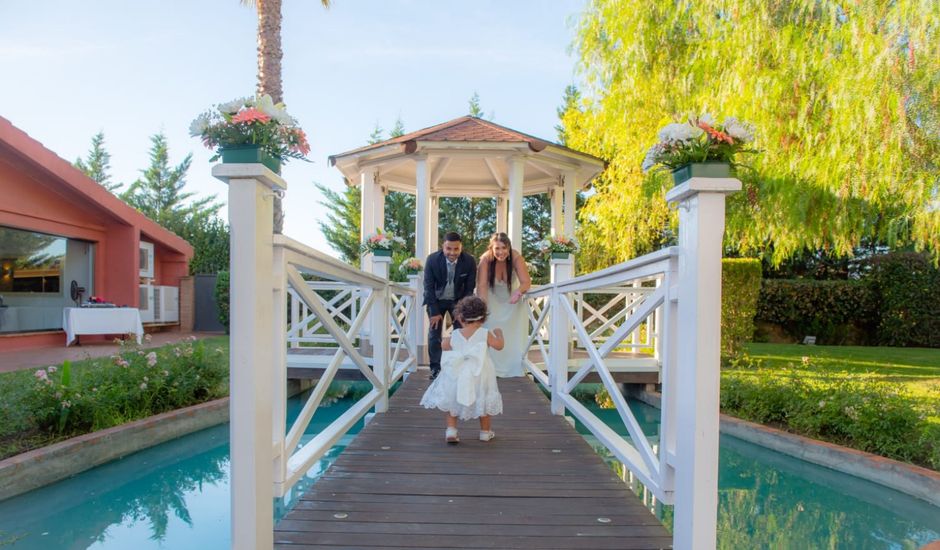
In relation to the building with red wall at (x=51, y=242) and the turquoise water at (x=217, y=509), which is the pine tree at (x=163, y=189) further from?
the turquoise water at (x=217, y=509)

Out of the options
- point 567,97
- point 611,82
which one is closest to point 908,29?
point 611,82

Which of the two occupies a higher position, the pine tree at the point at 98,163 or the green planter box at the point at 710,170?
the pine tree at the point at 98,163

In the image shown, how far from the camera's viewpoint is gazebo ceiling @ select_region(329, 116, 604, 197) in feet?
24.6

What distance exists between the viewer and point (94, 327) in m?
10.6

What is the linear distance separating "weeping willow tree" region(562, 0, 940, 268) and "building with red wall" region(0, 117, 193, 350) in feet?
32.9

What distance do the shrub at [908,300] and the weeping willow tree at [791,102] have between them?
642cm

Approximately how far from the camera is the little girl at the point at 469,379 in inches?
142

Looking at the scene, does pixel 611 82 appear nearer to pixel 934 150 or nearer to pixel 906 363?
pixel 934 150

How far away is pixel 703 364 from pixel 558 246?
5277 millimetres

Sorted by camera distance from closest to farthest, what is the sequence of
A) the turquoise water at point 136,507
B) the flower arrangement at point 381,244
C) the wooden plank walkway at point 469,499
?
the wooden plank walkway at point 469,499
the turquoise water at point 136,507
the flower arrangement at point 381,244

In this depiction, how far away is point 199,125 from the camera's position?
1.98m

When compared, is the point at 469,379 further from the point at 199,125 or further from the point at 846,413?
the point at 846,413

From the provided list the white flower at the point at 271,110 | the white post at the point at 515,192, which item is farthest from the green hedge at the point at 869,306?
the white flower at the point at 271,110

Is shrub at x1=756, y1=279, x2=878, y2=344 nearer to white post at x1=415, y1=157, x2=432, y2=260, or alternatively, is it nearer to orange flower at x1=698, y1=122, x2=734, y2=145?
white post at x1=415, y1=157, x2=432, y2=260
